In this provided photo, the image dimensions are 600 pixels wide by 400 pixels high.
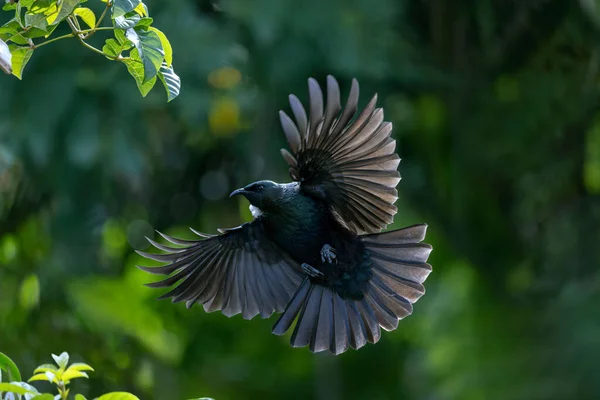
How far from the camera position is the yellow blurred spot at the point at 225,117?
5598 mm

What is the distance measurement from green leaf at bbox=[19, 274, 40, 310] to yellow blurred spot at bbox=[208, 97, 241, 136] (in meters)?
1.29

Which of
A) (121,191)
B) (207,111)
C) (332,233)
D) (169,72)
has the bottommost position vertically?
(169,72)

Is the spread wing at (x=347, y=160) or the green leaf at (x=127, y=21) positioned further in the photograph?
the spread wing at (x=347, y=160)

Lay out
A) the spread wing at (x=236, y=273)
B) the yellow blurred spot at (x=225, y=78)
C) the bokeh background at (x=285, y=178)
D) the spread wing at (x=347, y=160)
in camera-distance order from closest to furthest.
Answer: the spread wing at (x=347, y=160) < the spread wing at (x=236, y=273) < the bokeh background at (x=285, y=178) < the yellow blurred spot at (x=225, y=78)

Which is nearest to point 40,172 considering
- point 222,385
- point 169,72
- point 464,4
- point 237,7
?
point 237,7

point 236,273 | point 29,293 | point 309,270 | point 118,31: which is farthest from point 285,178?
point 118,31

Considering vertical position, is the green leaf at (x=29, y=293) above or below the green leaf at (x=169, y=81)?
below

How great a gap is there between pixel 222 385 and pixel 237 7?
8.93ft

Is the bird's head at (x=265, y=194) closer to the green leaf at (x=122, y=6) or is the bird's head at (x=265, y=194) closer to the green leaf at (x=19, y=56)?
the green leaf at (x=19, y=56)

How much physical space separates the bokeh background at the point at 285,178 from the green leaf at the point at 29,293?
0.05 feet

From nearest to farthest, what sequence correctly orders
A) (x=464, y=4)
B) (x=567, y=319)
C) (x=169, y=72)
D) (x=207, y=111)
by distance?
(x=169, y=72), (x=207, y=111), (x=567, y=319), (x=464, y=4)

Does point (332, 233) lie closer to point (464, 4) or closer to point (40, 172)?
point (40, 172)

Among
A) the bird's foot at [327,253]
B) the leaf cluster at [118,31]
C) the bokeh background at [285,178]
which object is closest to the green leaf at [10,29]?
the leaf cluster at [118,31]

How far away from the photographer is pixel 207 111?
5.09m
